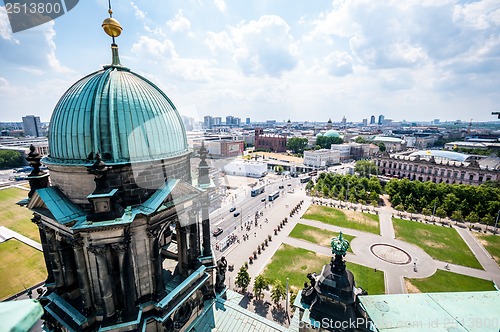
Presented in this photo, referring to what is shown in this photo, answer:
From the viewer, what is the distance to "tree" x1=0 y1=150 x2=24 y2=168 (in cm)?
12741

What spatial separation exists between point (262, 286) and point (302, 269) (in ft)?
33.7

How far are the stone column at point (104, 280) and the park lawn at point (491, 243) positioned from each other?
6545cm

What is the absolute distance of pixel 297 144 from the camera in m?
185

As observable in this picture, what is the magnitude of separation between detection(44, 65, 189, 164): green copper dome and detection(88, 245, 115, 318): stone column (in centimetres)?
436

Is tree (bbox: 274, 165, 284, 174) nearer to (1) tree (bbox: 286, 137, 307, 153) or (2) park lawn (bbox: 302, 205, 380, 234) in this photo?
(2) park lawn (bbox: 302, 205, 380, 234)

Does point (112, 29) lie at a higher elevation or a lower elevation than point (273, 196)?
higher

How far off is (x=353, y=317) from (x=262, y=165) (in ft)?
347

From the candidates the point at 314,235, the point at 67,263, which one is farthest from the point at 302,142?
the point at 67,263

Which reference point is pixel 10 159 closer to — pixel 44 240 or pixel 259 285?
pixel 259 285

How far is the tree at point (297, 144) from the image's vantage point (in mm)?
184750

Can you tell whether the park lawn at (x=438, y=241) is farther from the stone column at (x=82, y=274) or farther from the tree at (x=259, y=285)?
the stone column at (x=82, y=274)

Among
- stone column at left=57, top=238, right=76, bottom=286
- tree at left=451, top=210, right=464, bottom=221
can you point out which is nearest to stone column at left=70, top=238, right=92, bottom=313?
stone column at left=57, top=238, right=76, bottom=286

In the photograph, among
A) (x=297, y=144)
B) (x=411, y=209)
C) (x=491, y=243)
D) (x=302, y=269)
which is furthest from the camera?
(x=297, y=144)

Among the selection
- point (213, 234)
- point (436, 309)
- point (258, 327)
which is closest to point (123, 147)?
point (258, 327)
